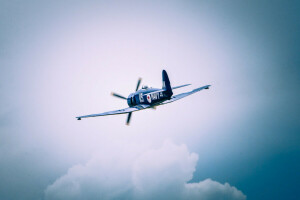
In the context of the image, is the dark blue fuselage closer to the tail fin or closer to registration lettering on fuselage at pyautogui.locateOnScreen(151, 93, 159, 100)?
registration lettering on fuselage at pyautogui.locateOnScreen(151, 93, 159, 100)

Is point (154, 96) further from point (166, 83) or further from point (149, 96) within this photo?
point (166, 83)

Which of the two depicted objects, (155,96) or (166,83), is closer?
(166,83)

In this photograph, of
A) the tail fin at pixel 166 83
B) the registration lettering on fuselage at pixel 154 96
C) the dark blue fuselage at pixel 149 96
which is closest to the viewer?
the tail fin at pixel 166 83

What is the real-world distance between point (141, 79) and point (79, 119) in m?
12.7

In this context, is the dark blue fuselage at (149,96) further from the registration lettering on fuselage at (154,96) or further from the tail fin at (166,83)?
the tail fin at (166,83)

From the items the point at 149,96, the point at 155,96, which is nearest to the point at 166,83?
the point at 155,96

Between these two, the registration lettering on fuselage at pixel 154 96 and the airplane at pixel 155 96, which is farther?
the registration lettering on fuselage at pixel 154 96

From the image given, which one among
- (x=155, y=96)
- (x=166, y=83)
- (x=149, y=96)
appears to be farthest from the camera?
(x=149, y=96)

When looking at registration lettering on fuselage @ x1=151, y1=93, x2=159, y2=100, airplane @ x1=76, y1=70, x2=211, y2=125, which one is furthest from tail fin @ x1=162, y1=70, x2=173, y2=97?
registration lettering on fuselage @ x1=151, y1=93, x2=159, y2=100

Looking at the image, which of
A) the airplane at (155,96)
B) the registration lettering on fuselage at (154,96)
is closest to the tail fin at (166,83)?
the airplane at (155,96)

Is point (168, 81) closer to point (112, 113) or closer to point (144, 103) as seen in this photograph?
point (144, 103)

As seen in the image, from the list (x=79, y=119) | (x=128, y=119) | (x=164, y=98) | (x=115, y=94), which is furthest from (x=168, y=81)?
(x=79, y=119)

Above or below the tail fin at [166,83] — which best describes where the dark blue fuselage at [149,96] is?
below

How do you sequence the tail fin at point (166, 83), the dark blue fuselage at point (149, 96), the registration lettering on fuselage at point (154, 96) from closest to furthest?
the tail fin at point (166, 83), the dark blue fuselage at point (149, 96), the registration lettering on fuselage at point (154, 96)
